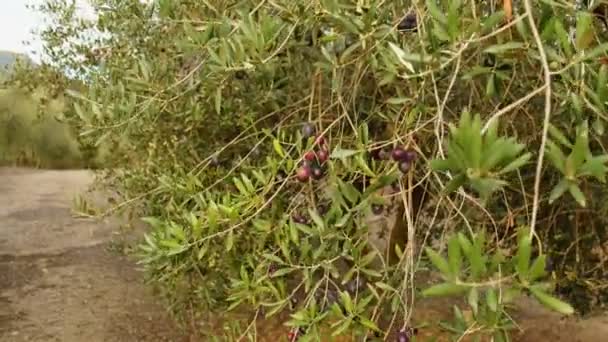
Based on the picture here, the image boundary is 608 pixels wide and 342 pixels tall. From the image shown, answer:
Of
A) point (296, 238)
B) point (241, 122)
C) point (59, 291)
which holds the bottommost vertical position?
point (59, 291)

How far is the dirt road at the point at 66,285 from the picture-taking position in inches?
239

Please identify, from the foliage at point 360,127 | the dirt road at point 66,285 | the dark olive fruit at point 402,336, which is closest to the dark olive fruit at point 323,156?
the foliage at point 360,127

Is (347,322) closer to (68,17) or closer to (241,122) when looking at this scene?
(241,122)

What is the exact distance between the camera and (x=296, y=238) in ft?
5.68

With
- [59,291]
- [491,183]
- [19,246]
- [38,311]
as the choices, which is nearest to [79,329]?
[38,311]

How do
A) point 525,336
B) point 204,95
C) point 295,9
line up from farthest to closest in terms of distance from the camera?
point 525,336 → point 204,95 → point 295,9

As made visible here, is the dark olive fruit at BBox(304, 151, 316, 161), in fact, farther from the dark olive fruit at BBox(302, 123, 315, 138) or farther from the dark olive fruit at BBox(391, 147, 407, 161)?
the dark olive fruit at BBox(391, 147, 407, 161)

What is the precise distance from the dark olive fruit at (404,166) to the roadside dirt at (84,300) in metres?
2.53

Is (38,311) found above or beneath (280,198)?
beneath

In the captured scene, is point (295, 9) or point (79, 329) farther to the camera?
point (79, 329)

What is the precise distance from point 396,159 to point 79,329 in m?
5.12

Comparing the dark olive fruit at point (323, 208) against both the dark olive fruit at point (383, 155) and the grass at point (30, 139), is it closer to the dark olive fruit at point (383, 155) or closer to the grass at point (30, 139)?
the dark olive fruit at point (383, 155)

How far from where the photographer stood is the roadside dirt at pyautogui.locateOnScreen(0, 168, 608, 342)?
5.84 m

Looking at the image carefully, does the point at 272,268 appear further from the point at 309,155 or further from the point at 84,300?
the point at 84,300
